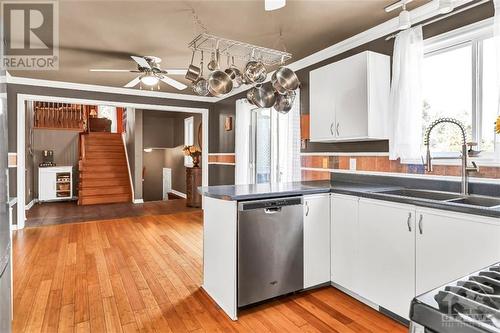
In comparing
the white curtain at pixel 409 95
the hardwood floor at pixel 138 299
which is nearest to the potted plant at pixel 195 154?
the hardwood floor at pixel 138 299

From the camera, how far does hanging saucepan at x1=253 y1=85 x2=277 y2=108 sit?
128 inches

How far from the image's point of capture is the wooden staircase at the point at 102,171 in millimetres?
7691

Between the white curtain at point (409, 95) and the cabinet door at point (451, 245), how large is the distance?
0.81 m

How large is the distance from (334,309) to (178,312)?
1.26 m

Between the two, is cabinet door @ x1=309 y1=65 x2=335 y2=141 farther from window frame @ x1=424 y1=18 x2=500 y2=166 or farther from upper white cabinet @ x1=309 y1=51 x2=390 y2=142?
window frame @ x1=424 y1=18 x2=500 y2=166

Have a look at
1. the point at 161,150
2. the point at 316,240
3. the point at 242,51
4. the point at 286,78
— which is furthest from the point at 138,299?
the point at 161,150

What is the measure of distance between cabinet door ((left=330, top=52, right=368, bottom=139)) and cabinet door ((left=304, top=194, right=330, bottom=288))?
0.72 m

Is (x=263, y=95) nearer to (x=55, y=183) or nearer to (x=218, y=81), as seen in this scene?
(x=218, y=81)

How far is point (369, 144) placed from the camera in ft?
10.2

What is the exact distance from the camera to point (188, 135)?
8711 mm

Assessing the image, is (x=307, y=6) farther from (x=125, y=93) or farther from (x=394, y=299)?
(x=125, y=93)

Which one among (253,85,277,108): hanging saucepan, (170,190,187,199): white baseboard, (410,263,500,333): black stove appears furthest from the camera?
(170,190,187,199): white baseboard

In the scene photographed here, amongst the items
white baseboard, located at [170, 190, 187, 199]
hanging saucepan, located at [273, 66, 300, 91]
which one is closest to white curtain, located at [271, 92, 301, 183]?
hanging saucepan, located at [273, 66, 300, 91]

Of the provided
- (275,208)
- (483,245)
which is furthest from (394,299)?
(275,208)
